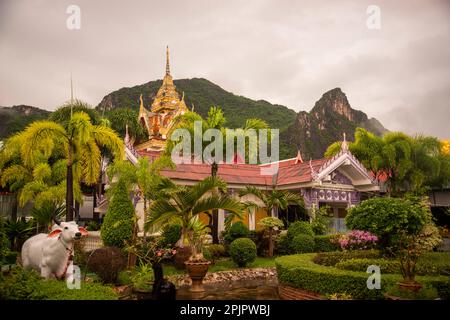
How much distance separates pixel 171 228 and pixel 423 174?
16.0 m

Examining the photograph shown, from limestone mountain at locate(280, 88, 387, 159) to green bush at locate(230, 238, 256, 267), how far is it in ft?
160

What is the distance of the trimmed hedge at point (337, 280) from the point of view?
7.94 m

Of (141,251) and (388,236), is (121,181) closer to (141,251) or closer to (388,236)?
(141,251)

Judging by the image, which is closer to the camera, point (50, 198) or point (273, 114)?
point (50, 198)

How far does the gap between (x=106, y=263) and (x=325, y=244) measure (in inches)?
392

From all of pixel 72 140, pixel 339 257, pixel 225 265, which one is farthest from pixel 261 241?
pixel 72 140

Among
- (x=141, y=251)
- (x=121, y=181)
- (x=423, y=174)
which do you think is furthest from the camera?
(x=423, y=174)

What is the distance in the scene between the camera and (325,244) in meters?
17.3

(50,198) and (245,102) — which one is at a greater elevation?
(245,102)

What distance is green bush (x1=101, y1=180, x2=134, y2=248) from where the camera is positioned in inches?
513

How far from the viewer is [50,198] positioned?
15.6 meters

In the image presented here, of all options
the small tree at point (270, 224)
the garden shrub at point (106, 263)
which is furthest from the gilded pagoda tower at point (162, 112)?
the garden shrub at point (106, 263)
